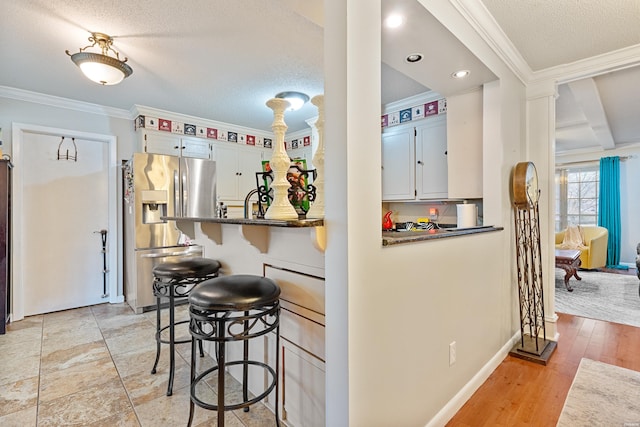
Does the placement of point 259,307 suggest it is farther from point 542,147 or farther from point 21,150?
point 21,150

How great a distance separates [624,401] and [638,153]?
6140 mm

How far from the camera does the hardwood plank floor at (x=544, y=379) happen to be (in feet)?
5.48

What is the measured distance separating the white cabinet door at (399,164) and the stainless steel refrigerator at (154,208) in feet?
7.26

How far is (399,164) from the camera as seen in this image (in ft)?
11.8

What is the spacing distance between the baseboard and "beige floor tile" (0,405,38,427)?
2.07 m

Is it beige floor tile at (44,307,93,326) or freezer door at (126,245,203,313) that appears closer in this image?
beige floor tile at (44,307,93,326)

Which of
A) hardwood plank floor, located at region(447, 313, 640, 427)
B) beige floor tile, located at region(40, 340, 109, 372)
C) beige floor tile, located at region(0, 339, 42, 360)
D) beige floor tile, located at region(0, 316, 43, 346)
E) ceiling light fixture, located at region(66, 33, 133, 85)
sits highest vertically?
ceiling light fixture, located at region(66, 33, 133, 85)

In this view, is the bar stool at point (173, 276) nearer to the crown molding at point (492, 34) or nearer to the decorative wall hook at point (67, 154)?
the crown molding at point (492, 34)

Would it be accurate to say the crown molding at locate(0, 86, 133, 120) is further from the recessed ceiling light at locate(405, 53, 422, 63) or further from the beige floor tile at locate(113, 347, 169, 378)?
the recessed ceiling light at locate(405, 53, 422, 63)

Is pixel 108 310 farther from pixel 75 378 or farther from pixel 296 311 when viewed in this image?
pixel 296 311

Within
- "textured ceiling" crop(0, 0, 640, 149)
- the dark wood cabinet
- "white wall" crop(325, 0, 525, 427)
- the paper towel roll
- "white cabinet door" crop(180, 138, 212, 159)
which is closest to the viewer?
"white wall" crop(325, 0, 525, 427)

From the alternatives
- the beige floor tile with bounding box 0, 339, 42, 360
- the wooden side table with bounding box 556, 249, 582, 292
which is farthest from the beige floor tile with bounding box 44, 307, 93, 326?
the wooden side table with bounding box 556, 249, 582, 292

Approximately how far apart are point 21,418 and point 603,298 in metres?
5.60

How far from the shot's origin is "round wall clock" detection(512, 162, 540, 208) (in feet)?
7.75
